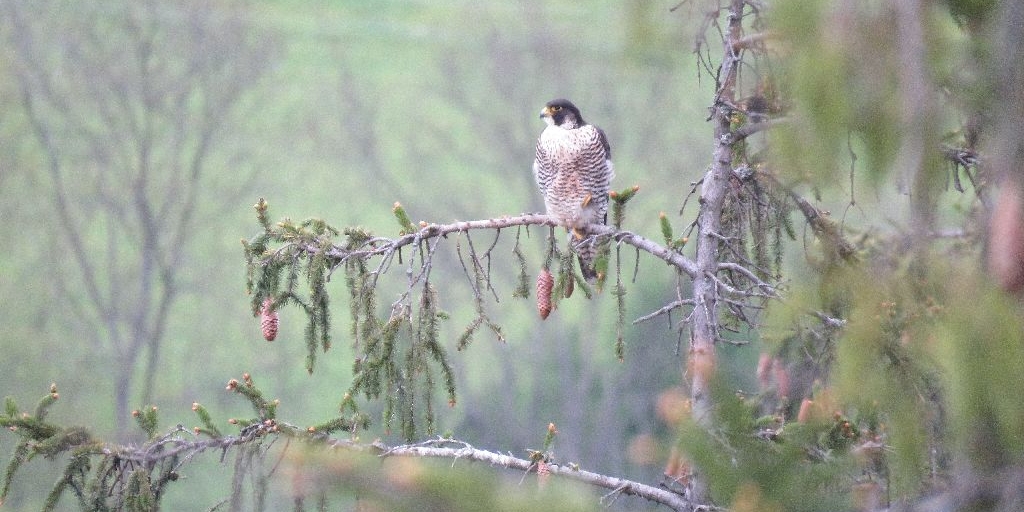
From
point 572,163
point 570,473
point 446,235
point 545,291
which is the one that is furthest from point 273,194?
point 570,473

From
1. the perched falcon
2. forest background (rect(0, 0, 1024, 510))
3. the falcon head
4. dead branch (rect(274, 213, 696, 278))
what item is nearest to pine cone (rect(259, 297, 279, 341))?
dead branch (rect(274, 213, 696, 278))

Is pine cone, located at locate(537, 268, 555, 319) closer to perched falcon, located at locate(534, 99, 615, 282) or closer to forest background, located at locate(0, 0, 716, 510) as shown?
perched falcon, located at locate(534, 99, 615, 282)

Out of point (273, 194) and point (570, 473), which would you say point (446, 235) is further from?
point (273, 194)

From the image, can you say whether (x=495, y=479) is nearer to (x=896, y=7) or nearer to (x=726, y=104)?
(x=896, y=7)

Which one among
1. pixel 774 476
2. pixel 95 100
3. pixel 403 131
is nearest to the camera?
pixel 774 476

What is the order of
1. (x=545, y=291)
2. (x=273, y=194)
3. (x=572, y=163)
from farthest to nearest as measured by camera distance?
1. (x=273, y=194)
2. (x=572, y=163)
3. (x=545, y=291)

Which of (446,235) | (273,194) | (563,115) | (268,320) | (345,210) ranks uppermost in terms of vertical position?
(563,115)

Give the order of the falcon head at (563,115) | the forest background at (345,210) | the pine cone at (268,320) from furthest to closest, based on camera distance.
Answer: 1. the forest background at (345,210)
2. the falcon head at (563,115)
3. the pine cone at (268,320)

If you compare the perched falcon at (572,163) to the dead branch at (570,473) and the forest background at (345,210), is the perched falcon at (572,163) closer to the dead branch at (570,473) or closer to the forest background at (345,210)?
the dead branch at (570,473)

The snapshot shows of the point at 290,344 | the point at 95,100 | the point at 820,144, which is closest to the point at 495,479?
the point at 820,144

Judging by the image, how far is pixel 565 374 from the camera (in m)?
18.7

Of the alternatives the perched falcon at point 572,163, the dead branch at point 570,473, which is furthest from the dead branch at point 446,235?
the perched falcon at point 572,163

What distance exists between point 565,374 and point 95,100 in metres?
8.94

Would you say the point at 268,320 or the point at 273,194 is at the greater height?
the point at 273,194
